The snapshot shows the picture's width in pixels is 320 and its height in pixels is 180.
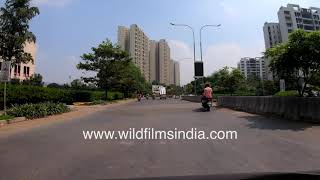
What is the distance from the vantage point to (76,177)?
5.30 m

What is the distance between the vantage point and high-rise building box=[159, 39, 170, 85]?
149 m

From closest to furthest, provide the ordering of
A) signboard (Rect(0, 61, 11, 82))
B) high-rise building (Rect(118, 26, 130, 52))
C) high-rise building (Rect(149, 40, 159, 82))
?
1. signboard (Rect(0, 61, 11, 82))
2. high-rise building (Rect(118, 26, 130, 52))
3. high-rise building (Rect(149, 40, 159, 82))

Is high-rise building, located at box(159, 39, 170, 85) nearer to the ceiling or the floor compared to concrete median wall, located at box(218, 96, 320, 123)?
nearer to the ceiling

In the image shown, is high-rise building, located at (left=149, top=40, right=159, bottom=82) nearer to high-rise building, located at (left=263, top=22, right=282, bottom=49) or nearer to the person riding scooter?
high-rise building, located at (left=263, top=22, right=282, bottom=49)

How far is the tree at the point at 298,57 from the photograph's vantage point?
14.0 m

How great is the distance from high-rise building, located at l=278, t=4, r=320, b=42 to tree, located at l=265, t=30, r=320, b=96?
321 ft

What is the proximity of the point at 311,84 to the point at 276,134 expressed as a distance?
791cm

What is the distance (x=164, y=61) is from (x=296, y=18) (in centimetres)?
6075

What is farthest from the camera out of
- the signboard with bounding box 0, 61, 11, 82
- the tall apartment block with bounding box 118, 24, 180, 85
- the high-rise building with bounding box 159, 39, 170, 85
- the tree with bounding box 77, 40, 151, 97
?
the high-rise building with bounding box 159, 39, 170, 85

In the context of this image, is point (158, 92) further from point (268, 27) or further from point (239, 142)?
point (239, 142)

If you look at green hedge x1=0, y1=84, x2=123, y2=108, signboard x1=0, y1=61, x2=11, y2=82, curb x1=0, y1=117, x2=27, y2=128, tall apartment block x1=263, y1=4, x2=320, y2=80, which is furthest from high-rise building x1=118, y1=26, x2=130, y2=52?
curb x1=0, y1=117, x2=27, y2=128

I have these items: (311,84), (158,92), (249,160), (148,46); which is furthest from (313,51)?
(148,46)

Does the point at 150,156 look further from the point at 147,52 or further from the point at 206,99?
the point at 147,52

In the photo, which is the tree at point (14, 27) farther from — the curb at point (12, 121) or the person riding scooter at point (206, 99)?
the person riding scooter at point (206, 99)
